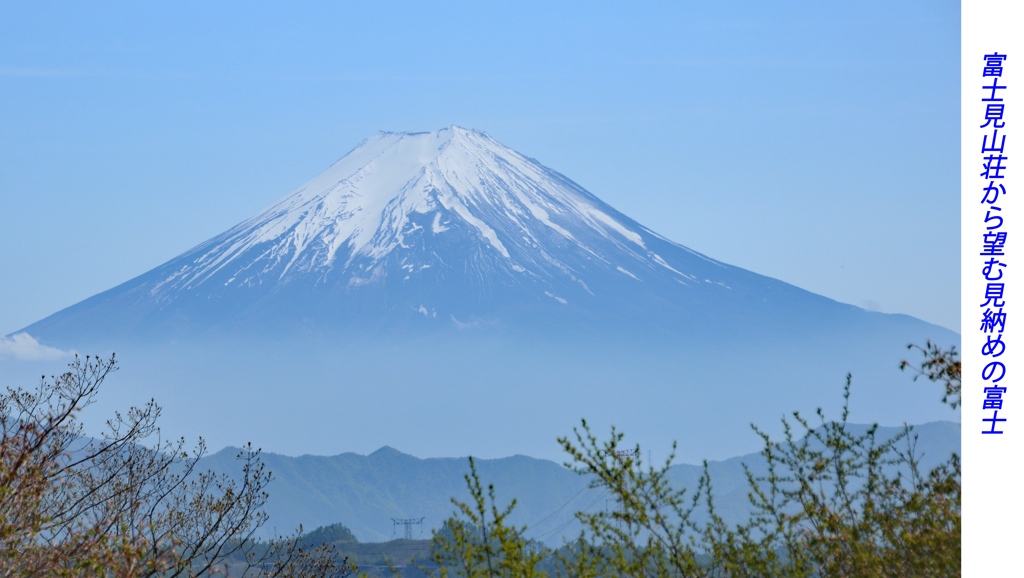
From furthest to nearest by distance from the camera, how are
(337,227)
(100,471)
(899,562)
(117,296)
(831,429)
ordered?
(117,296) < (337,227) < (100,471) < (831,429) < (899,562)

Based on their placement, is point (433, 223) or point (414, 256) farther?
point (414, 256)

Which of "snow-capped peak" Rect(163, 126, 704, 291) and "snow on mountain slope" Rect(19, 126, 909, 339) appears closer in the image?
"snow-capped peak" Rect(163, 126, 704, 291)

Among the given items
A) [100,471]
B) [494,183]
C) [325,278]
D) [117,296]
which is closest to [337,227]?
[325,278]

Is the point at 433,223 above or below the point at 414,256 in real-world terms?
above

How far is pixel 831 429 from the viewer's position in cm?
845

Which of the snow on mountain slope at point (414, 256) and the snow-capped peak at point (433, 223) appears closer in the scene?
the snow-capped peak at point (433, 223)
